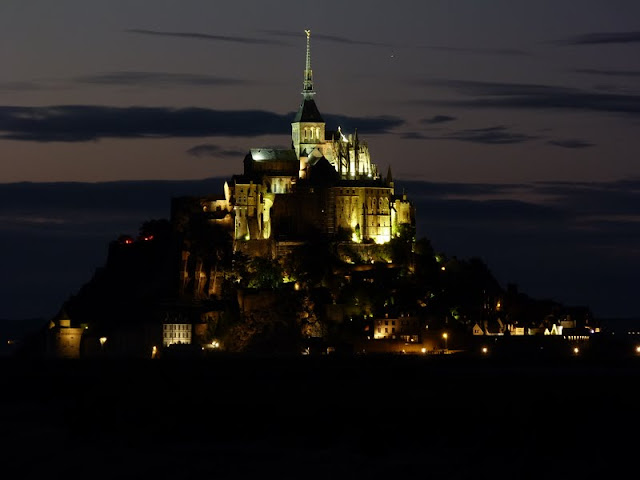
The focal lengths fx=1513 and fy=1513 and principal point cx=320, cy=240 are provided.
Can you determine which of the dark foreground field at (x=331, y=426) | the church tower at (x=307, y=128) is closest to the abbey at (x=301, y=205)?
the church tower at (x=307, y=128)

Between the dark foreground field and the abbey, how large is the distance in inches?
1231

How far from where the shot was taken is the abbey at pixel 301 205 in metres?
135

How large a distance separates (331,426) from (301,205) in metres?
62.8

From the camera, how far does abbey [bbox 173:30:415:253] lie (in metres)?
135

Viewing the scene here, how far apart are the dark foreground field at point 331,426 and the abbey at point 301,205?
3128 cm

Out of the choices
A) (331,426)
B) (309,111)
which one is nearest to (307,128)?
(309,111)

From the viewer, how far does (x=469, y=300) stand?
5054 inches

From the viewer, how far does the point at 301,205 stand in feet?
443

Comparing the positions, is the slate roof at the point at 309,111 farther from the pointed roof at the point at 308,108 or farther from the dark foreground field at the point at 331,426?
the dark foreground field at the point at 331,426

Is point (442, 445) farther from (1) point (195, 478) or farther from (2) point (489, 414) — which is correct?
(1) point (195, 478)

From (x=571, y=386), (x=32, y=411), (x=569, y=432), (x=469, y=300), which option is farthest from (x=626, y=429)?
(x=469, y=300)

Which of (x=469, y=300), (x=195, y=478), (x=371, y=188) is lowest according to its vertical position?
(x=195, y=478)

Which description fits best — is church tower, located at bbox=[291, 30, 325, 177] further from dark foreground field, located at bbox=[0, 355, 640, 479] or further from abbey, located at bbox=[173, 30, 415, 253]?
dark foreground field, located at bbox=[0, 355, 640, 479]

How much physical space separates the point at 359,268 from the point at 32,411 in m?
46.4
